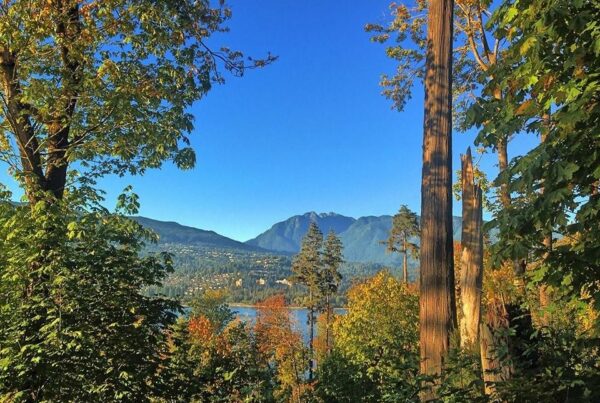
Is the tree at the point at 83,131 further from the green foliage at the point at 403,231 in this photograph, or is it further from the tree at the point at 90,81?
the green foliage at the point at 403,231

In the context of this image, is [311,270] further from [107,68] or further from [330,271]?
[107,68]

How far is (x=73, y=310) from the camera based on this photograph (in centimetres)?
531

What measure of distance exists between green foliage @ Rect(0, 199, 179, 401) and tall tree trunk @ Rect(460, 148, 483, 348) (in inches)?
150

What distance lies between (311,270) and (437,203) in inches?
1741

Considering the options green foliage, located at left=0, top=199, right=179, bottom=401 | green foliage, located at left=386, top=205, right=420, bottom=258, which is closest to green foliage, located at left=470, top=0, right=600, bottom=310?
green foliage, located at left=0, top=199, right=179, bottom=401

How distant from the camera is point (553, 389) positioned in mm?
3594

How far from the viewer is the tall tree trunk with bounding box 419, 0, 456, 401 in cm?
528

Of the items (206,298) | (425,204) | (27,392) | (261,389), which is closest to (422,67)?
(425,204)

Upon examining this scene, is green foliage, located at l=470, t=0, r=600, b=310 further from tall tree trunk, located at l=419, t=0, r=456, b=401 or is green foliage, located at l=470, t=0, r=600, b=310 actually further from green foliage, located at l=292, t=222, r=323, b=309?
green foliage, located at l=292, t=222, r=323, b=309

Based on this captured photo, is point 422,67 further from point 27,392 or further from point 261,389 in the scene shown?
point 27,392

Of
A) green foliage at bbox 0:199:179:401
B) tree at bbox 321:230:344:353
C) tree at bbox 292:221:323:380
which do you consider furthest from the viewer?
tree at bbox 321:230:344:353

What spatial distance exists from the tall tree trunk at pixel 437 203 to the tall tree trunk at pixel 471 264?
207 millimetres

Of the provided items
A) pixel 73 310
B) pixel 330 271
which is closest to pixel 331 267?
pixel 330 271

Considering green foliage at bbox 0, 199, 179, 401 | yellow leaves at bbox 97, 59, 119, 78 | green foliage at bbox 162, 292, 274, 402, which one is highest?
yellow leaves at bbox 97, 59, 119, 78
